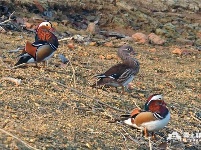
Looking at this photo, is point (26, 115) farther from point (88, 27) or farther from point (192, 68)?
point (88, 27)

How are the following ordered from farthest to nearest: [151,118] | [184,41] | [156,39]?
[184,41] < [156,39] < [151,118]

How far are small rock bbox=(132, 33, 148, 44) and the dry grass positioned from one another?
9.46 ft

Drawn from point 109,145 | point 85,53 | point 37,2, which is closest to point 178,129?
point 109,145

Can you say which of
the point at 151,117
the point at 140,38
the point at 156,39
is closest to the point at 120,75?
the point at 151,117

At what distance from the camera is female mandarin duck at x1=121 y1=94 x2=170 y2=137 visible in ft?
20.5

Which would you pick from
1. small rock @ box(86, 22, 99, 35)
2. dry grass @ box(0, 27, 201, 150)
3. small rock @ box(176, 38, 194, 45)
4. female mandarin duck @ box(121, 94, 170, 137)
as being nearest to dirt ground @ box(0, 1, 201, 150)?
dry grass @ box(0, 27, 201, 150)

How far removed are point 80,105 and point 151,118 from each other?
98cm

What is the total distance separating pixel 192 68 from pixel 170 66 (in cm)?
42

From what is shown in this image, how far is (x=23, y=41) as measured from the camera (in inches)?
428

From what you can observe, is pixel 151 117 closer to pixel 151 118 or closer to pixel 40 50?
pixel 151 118

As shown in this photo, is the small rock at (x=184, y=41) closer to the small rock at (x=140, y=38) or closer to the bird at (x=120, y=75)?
the small rock at (x=140, y=38)

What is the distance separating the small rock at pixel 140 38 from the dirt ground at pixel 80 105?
110 inches

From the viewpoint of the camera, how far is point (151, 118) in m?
6.28

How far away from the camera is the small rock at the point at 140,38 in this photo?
1362cm
